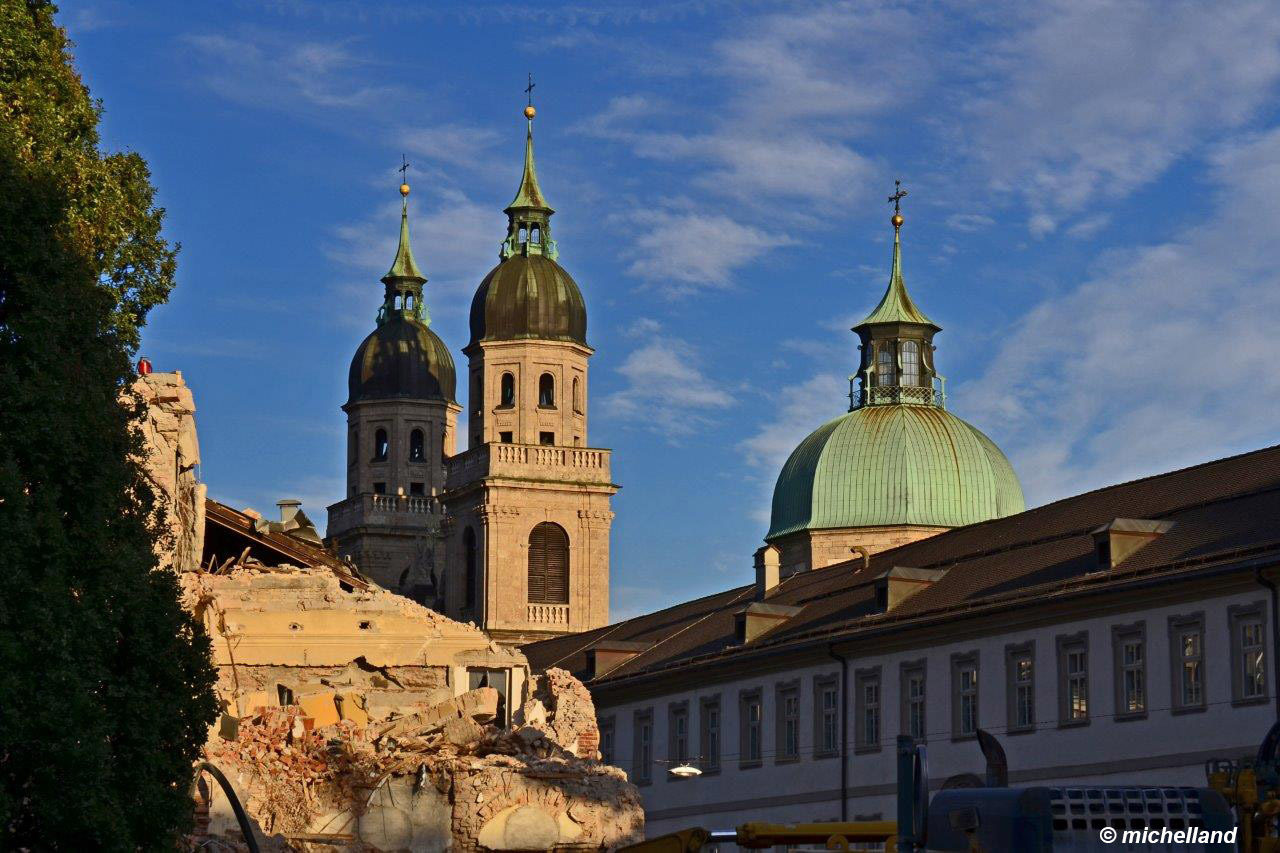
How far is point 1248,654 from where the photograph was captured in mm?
41062

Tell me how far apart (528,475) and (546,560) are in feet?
10.2

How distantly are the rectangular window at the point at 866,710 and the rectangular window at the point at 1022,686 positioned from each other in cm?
448

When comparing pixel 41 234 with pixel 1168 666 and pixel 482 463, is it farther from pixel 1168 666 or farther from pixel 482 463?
pixel 482 463

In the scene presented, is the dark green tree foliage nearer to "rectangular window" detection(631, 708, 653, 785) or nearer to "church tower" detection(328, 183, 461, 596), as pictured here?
"rectangular window" detection(631, 708, 653, 785)

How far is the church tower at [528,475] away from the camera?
92.1m

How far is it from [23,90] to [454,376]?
291 feet

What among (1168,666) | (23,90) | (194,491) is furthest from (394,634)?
(1168,666)

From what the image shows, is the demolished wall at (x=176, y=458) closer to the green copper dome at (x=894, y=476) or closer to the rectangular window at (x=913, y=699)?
→ the rectangular window at (x=913, y=699)

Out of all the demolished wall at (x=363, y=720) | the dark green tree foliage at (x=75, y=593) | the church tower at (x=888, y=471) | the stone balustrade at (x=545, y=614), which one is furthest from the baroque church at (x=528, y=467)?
the dark green tree foliage at (x=75, y=593)

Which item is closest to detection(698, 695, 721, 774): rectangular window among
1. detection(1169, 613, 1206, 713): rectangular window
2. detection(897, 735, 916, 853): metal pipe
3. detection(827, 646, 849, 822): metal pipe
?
detection(827, 646, 849, 822): metal pipe

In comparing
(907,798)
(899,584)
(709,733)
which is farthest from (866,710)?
(907,798)

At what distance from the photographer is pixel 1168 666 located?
1674 inches

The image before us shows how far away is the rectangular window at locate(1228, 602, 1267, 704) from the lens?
40.6 m

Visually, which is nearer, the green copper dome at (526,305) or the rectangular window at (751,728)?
the rectangular window at (751,728)
